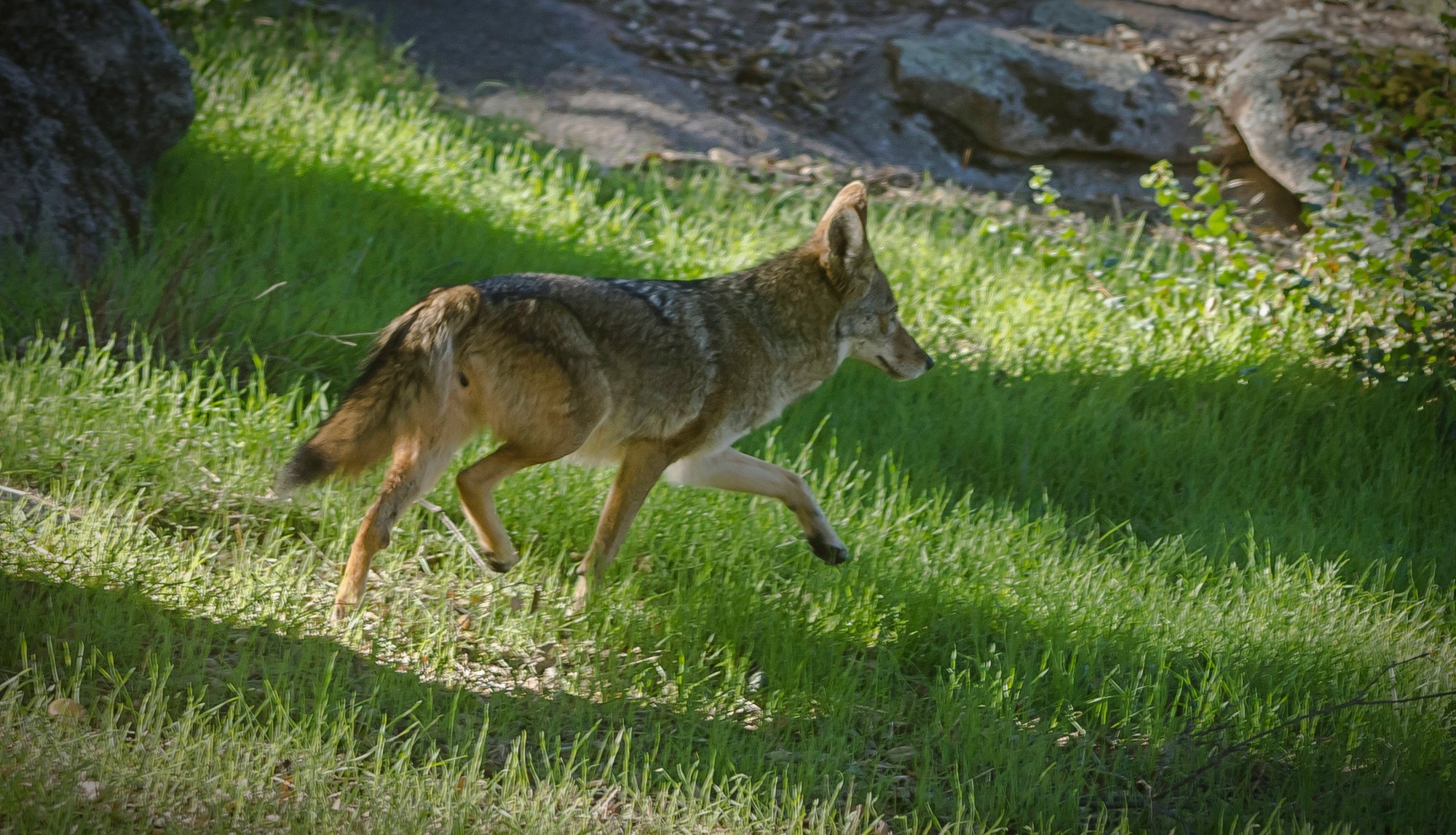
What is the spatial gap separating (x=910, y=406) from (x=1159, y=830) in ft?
10.9

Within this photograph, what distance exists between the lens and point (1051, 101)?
10820 mm

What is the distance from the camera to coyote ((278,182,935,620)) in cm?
422

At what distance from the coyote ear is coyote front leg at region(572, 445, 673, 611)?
120 centimetres

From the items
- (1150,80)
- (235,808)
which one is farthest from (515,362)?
(1150,80)

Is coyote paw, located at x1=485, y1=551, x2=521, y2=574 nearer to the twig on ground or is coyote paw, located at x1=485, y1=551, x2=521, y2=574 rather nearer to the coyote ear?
the twig on ground

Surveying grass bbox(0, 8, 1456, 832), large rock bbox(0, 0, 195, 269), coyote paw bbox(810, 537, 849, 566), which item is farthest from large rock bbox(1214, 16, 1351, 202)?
large rock bbox(0, 0, 195, 269)

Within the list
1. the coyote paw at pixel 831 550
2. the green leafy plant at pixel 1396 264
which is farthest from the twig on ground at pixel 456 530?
the green leafy plant at pixel 1396 264

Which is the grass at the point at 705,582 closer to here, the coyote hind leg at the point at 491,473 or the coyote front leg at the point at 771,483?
the coyote front leg at the point at 771,483

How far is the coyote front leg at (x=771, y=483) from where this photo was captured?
506 centimetres

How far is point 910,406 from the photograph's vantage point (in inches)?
263

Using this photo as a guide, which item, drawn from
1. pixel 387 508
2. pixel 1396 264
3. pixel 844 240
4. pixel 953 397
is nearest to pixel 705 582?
pixel 387 508

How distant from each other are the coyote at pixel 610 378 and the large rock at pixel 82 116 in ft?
10.3

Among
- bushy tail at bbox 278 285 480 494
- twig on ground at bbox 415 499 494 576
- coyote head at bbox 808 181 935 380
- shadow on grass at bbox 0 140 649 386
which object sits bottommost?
twig on ground at bbox 415 499 494 576

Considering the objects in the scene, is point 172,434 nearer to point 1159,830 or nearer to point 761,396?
point 761,396
